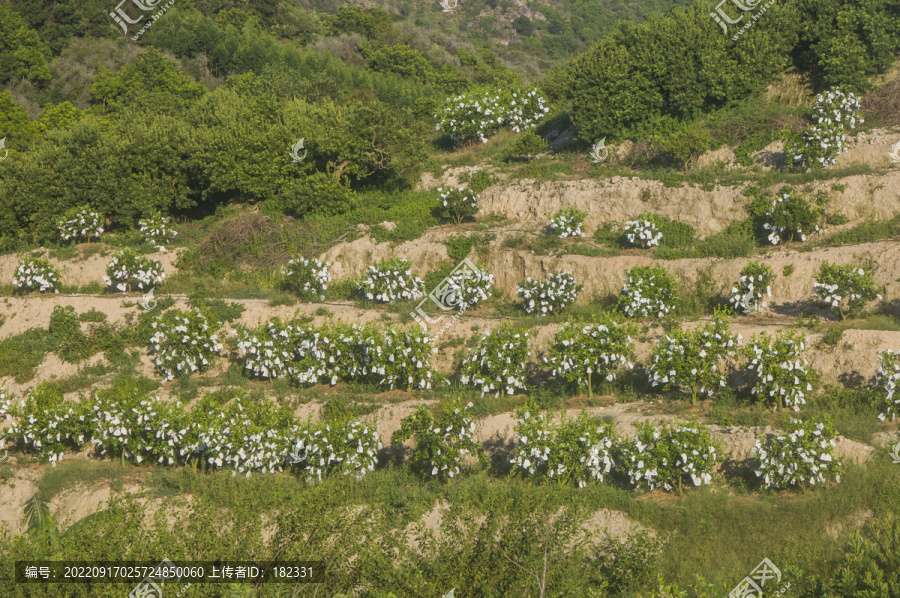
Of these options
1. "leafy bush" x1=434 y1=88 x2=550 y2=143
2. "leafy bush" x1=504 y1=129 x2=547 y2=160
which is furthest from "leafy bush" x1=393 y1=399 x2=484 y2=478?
"leafy bush" x1=434 y1=88 x2=550 y2=143

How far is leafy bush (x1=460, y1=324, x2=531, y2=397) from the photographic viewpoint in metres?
14.9

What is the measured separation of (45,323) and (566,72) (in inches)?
716

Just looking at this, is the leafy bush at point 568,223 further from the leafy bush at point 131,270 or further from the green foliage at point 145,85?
the green foliage at point 145,85

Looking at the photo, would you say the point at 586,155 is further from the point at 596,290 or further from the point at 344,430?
the point at 344,430

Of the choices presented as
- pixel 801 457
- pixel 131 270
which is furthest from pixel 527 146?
pixel 801 457

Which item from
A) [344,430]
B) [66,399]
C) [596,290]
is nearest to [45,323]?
[66,399]

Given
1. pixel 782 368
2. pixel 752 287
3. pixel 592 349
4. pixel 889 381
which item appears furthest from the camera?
pixel 752 287

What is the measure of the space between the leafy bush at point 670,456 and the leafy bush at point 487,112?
54.4 ft

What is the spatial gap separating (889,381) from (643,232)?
785 centimetres

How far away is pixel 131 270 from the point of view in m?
20.5

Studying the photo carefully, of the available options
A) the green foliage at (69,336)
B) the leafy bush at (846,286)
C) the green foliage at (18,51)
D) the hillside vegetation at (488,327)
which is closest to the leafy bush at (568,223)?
the hillside vegetation at (488,327)

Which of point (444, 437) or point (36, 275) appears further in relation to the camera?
point (36, 275)

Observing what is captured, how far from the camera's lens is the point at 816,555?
1044 cm

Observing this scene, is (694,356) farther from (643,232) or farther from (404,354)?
(643,232)
